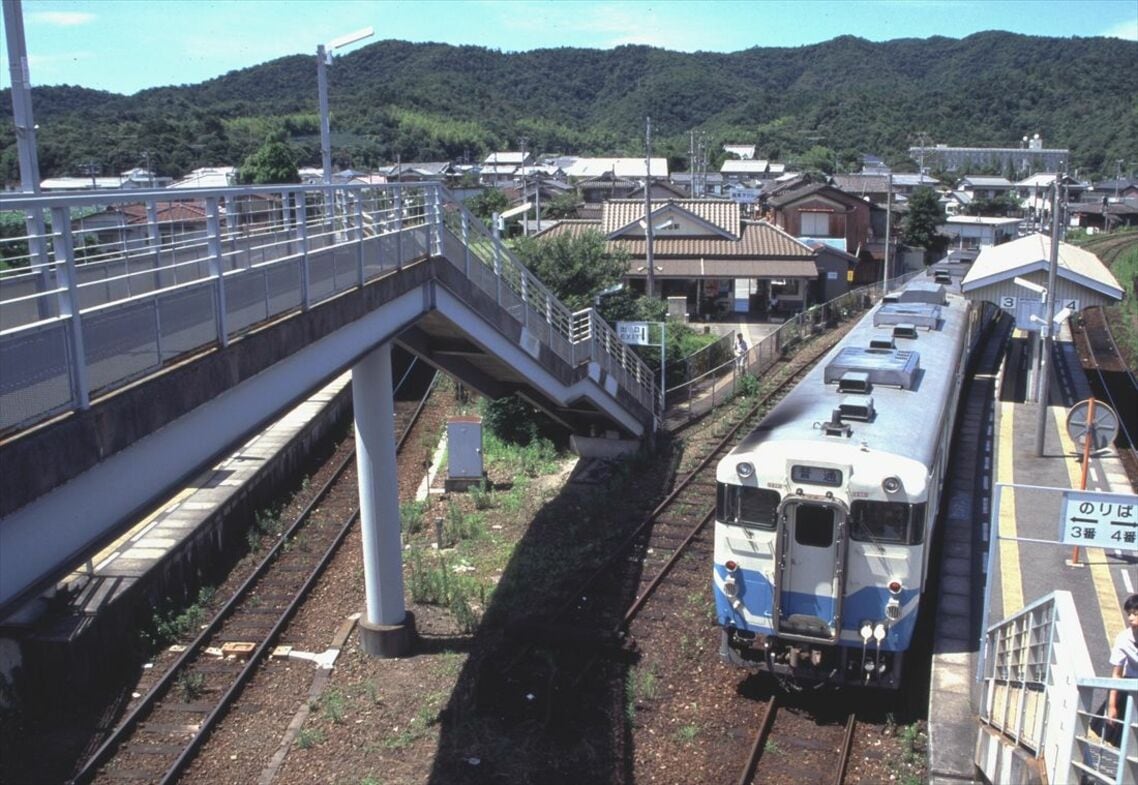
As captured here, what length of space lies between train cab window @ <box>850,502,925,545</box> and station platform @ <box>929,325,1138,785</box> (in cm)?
61

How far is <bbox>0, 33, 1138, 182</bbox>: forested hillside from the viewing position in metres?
77.7

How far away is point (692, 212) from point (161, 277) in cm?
2843

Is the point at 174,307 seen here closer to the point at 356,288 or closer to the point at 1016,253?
the point at 356,288

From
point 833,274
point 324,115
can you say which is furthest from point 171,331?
point 833,274

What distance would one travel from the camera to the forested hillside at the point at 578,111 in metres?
77.7

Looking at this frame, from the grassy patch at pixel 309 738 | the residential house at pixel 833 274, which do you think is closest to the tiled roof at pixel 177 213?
the grassy patch at pixel 309 738

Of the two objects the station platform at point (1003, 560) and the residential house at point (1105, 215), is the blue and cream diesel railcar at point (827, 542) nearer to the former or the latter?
the station platform at point (1003, 560)

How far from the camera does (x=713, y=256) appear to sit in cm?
3319

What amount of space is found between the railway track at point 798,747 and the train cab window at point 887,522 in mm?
1783

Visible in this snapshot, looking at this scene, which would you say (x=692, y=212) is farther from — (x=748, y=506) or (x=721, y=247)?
(x=748, y=506)

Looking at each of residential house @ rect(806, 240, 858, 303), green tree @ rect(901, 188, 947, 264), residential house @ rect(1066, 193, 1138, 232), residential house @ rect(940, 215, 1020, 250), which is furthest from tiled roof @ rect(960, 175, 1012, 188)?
residential house @ rect(806, 240, 858, 303)

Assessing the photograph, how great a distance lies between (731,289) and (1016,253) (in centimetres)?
1191

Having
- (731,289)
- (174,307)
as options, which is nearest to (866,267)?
(731,289)

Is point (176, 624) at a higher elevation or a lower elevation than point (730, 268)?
lower
